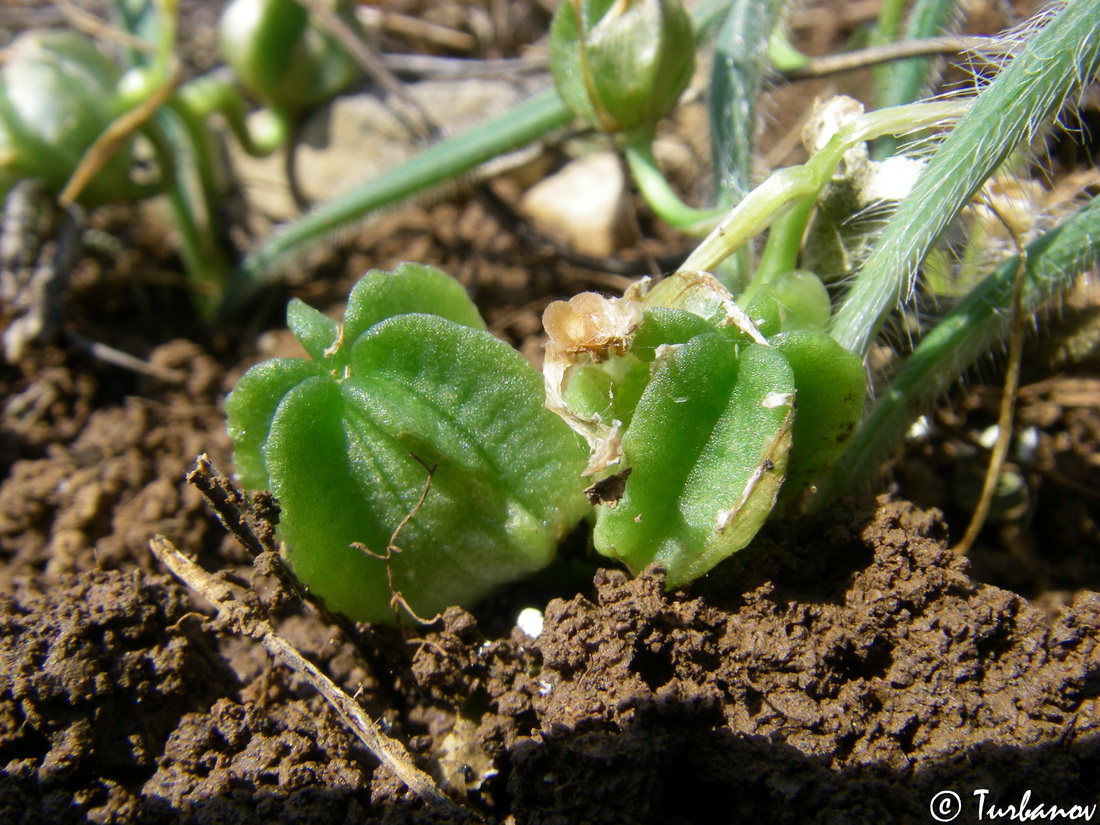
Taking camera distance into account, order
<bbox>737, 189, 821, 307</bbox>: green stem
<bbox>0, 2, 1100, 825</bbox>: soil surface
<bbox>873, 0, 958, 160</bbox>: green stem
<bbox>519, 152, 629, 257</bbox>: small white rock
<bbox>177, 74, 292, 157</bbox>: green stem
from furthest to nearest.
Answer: <bbox>519, 152, 629, 257</bbox>: small white rock → <bbox>177, 74, 292, 157</bbox>: green stem → <bbox>873, 0, 958, 160</bbox>: green stem → <bbox>737, 189, 821, 307</bbox>: green stem → <bbox>0, 2, 1100, 825</bbox>: soil surface

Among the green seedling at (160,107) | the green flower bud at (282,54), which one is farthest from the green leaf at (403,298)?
the green flower bud at (282,54)

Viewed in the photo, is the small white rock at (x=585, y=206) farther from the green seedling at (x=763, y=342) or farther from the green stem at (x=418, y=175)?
the green seedling at (x=763, y=342)

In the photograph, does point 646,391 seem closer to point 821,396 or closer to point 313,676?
point 821,396

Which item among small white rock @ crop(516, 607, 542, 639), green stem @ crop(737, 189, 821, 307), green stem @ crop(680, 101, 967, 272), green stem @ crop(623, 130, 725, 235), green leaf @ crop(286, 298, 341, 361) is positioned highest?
green stem @ crop(680, 101, 967, 272)

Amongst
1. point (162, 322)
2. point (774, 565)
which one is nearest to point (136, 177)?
point (162, 322)

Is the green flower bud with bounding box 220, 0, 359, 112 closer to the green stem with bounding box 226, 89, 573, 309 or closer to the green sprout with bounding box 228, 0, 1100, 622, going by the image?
the green stem with bounding box 226, 89, 573, 309

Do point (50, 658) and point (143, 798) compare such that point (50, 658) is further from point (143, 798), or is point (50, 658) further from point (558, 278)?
point (558, 278)

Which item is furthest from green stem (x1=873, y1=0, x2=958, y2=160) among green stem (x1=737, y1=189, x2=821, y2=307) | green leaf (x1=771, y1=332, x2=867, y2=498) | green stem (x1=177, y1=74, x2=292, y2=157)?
green stem (x1=177, y1=74, x2=292, y2=157)
